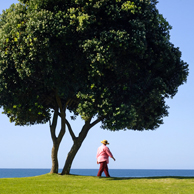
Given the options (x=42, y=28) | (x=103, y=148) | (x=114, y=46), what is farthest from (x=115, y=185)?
(x=42, y=28)

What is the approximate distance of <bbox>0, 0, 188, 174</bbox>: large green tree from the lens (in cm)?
2458

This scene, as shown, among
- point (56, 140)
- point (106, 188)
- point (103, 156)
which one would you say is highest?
point (56, 140)

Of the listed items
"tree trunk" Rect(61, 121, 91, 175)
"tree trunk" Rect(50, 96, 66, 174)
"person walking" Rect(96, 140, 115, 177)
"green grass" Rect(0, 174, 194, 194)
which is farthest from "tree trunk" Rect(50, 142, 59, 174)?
"green grass" Rect(0, 174, 194, 194)

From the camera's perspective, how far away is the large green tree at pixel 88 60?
968 inches

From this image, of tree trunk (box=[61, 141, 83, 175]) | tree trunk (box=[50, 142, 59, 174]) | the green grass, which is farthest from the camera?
tree trunk (box=[50, 142, 59, 174])

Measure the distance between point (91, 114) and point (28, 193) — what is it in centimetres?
894

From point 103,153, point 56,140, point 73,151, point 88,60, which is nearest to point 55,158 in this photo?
point 56,140

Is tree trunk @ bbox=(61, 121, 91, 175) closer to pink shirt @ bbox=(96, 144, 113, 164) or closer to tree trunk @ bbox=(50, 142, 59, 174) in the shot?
tree trunk @ bbox=(50, 142, 59, 174)

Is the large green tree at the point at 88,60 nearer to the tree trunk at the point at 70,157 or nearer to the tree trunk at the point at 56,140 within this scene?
the tree trunk at the point at 70,157

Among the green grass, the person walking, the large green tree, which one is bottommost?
the green grass

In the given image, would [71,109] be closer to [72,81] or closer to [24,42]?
[72,81]

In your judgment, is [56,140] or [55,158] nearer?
[55,158]

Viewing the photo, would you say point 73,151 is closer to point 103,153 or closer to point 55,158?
point 55,158

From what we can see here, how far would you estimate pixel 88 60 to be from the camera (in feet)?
82.3
